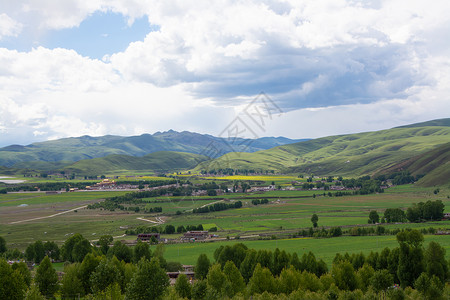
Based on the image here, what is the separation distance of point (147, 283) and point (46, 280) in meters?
18.5

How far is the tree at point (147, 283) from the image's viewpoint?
5391cm

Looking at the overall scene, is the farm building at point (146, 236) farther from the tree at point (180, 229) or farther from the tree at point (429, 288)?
the tree at point (429, 288)

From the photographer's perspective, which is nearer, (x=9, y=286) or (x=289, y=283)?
(x=9, y=286)

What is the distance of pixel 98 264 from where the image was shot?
64.5 metres

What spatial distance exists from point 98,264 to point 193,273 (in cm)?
1818

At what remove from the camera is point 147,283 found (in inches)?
2141

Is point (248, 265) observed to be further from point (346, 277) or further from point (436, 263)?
point (436, 263)

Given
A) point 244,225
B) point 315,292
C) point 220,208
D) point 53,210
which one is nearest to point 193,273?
point 315,292

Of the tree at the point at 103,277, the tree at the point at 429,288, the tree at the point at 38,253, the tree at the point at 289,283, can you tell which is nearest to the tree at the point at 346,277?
the tree at the point at 289,283

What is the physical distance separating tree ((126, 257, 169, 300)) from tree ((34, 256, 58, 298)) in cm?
1511

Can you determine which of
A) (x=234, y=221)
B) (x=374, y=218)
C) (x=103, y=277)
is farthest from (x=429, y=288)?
(x=234, y=221)

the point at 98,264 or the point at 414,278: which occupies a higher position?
the point at 98,264

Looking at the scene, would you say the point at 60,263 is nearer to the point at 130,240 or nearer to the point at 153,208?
the point at 130,240

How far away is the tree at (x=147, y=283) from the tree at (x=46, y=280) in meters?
15.1
